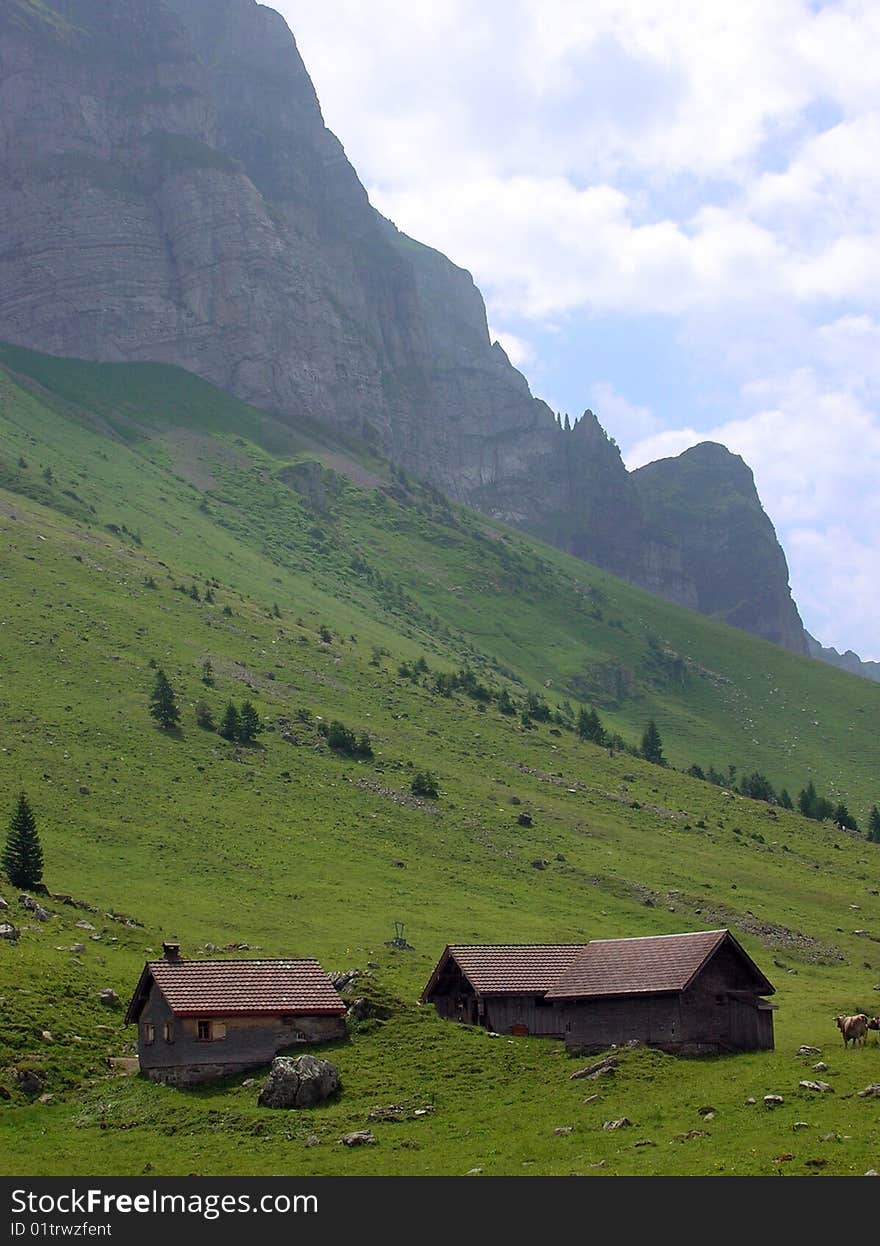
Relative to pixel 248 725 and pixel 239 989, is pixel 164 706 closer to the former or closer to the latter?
pixel 248 725

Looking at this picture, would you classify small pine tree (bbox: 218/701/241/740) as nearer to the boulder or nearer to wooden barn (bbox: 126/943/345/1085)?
wooden barn (bbox: 126/943/345/1085)

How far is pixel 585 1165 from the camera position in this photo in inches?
1513

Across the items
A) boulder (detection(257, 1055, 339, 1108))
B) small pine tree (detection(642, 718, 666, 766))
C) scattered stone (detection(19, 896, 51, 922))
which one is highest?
small pine tree (detection(642, 718, 666, 766))

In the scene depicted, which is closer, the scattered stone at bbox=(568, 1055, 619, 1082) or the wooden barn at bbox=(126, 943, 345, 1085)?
the scattered stone at bbox=(568, 1055, 619, 1082)

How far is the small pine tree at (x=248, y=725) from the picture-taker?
127438 mm

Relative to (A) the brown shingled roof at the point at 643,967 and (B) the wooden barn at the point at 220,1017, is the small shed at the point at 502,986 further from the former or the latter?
(B) the wooden barn at the point at 220,1017

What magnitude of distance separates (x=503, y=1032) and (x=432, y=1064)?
8160 millimetres

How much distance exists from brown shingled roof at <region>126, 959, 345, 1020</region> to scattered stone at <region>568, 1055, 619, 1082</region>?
9881 millimetres

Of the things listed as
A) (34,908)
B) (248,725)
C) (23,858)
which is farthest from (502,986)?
(248,725)

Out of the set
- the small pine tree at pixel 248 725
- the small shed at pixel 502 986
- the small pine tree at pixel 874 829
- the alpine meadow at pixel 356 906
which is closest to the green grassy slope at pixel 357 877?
the alpine meadow at pixel 356 906

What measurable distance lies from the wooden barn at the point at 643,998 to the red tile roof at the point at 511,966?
0.07 m

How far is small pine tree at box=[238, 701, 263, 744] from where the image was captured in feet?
418

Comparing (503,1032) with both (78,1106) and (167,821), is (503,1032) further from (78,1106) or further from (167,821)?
(167,821)

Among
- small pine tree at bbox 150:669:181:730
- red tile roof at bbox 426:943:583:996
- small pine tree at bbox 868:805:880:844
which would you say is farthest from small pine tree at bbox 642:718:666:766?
red tile roof at bbox 426:943:583:996
